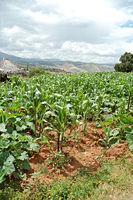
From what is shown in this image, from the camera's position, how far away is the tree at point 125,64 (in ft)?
156

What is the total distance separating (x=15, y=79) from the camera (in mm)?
7250

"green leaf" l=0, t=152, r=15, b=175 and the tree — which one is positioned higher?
the tree

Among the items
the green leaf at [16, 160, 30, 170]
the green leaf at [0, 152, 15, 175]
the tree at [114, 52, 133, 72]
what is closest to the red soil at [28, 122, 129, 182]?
the green leaf at [16, 160, 30, 170]

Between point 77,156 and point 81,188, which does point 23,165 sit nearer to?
point 81,188

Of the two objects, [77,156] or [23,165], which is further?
[77,156]

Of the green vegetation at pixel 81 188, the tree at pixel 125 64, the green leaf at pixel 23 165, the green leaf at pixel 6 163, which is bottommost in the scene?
the green vegetation at pixel 81 188

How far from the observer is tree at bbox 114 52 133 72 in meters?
47.5

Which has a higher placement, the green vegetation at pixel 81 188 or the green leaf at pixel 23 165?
the green leaf at pixel 23 165

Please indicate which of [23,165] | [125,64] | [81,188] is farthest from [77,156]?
[125,64]

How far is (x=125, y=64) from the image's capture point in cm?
4800

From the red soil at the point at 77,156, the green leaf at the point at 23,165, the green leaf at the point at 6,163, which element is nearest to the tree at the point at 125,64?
the red soil at the point at 77,156

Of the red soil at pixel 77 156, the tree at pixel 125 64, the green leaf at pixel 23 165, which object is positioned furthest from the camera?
the tree at pixel 125 64

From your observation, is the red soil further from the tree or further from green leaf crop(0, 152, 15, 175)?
the tree

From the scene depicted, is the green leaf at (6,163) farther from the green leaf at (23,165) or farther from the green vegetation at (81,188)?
the green vegetation at (81,188)
